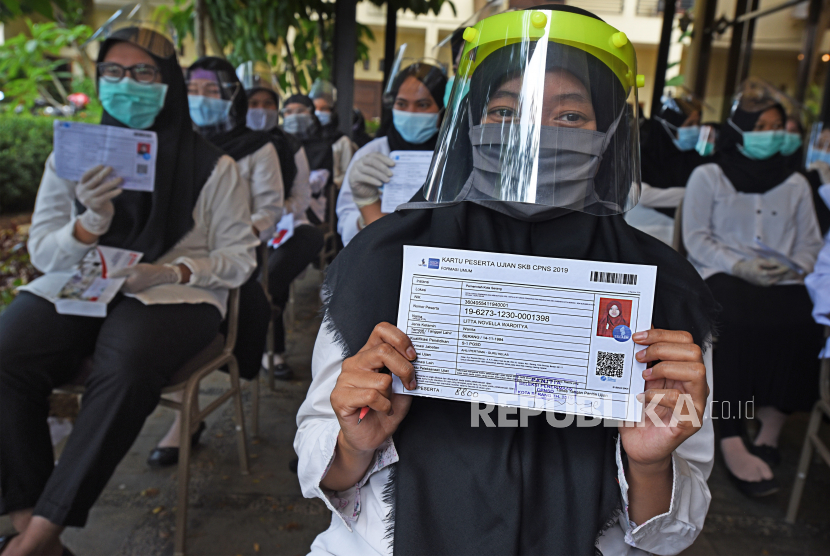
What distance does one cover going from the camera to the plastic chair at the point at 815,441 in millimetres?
2248

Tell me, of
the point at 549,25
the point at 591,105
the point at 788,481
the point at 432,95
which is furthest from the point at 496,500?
the point at 788,481

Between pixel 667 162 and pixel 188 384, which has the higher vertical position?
pixel 667 162

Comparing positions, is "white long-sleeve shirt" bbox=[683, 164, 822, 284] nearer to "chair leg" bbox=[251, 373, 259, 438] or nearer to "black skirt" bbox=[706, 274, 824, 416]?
"black skirt" bbox=[706, 274, 824, 416]

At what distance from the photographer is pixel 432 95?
2699 mm

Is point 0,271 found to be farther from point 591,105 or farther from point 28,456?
point 591,105

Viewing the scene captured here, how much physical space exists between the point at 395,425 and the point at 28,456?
142 cm

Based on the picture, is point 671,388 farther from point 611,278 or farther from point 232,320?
point 232,320

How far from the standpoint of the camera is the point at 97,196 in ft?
6.73

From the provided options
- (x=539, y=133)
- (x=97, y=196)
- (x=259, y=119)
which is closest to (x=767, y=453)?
(x=539, y=133)

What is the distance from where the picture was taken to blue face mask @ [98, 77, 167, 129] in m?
2.23

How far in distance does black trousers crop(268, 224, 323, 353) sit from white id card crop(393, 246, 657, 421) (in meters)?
2.76

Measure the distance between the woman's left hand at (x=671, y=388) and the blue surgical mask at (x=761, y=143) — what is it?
2.96 meters

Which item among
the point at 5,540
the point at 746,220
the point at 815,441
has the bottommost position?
the point at 5,540

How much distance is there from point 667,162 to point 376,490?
4.38 m
